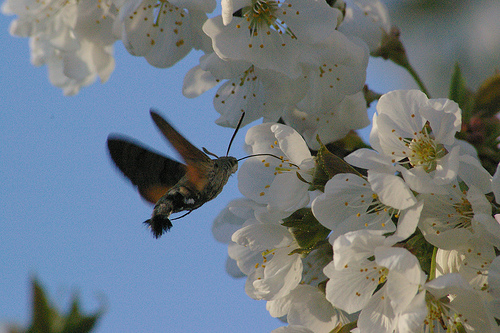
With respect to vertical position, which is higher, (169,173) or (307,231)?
(169,173)

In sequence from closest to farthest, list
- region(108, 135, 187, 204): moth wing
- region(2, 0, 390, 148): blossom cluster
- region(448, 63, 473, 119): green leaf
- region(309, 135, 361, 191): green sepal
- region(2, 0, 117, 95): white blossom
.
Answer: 1. region(309, 135, 361, 191): green sepal
2. region(2, 0, 390, 148): blossom cluster
3. region(108, 135, 187, 204): moth wing
4. region(448, 63, 473, 119): green leaf
5. region(2, 0, 117, 95): white blossom

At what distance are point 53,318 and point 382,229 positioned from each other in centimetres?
159

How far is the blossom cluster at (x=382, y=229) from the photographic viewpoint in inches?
42.4

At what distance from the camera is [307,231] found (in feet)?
4.37

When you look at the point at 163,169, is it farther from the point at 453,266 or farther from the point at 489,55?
the point at 489,55

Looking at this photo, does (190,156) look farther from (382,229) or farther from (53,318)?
(53,318)

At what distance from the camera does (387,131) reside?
1248 mm

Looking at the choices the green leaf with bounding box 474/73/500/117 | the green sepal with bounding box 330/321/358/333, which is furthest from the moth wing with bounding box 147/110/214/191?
the green leaf with bounding box 474/73/500/117

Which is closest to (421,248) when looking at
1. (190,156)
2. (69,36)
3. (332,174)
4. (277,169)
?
(332,174)

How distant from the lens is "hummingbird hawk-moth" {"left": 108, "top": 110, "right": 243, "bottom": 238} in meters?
1.52

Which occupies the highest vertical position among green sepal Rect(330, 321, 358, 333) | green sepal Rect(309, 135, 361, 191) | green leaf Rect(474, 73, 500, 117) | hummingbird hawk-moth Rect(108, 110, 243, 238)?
hummingbird hawk-moth Rect(108, 110, 243, 238)

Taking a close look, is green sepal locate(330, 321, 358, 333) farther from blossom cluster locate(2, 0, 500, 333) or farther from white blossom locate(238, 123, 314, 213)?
white blossom locate(238, 123, 314, 213)

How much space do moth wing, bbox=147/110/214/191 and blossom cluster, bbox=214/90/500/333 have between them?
0.15 meters

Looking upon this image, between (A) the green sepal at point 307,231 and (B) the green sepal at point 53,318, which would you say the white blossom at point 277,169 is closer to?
(A) the green sepal at point 307,231
